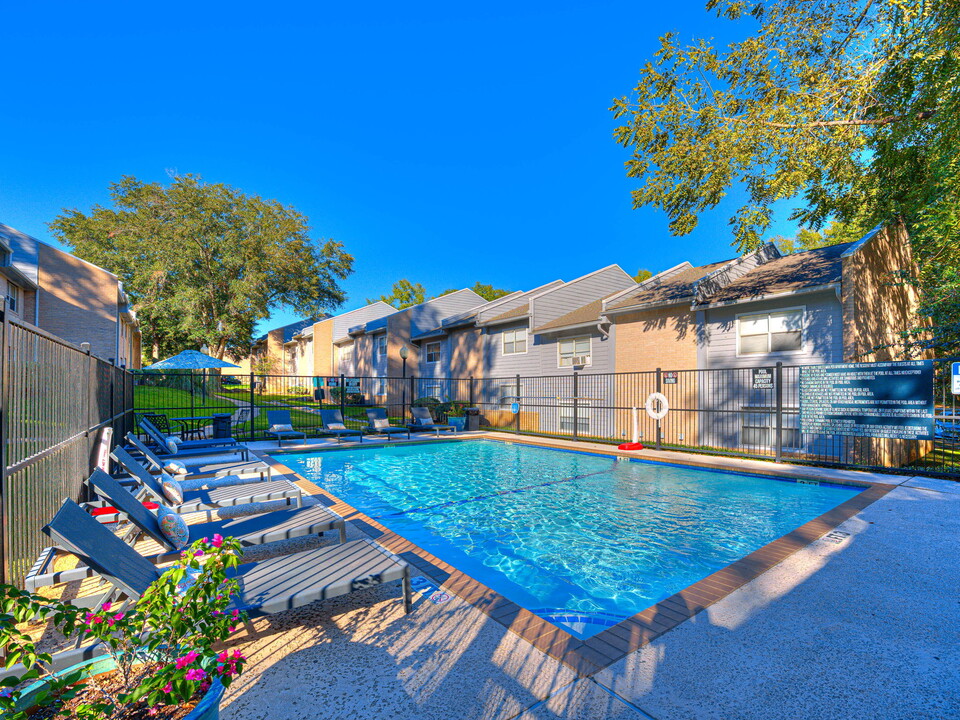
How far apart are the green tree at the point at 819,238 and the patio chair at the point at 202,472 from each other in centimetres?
2912

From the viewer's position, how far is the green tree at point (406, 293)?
6594 cm

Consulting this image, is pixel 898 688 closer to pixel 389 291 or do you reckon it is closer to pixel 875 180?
pixel 875 180

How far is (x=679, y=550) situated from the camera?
579 cm

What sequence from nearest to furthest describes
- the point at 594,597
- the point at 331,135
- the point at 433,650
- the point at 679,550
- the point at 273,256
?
the point at 433,650 < the point at 594,597 < the point at 679,550 < the point at 273,256 < the point at 331,135

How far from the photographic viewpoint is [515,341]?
2175 cm

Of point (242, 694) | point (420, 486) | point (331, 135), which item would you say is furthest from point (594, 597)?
point (331, 135)

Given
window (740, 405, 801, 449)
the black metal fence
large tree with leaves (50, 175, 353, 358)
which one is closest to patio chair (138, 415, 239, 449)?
the black metal fence

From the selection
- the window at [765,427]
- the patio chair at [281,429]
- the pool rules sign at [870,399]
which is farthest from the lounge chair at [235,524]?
the window at [765,427]

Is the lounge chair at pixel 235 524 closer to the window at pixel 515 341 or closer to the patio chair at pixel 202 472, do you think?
the patio chair at pixel 202 472

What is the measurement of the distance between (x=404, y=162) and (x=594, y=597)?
51.7 meters

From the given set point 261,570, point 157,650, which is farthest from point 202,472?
point 157,650

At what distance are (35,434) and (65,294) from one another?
23584 mm


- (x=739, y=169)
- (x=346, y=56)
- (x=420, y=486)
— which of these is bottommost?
(x=420, y=486)

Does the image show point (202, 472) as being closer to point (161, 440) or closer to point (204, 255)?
point (161, 440)
